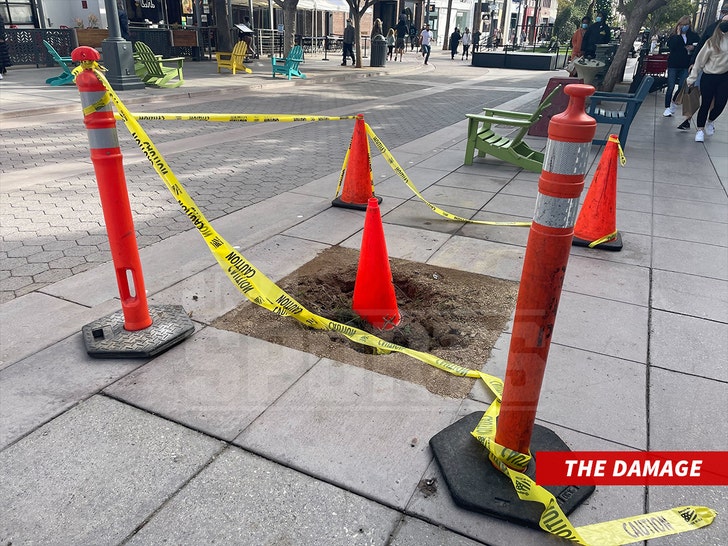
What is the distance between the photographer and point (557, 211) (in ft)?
5.97

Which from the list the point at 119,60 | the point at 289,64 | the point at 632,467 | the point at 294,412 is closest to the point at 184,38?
the point at 289,64

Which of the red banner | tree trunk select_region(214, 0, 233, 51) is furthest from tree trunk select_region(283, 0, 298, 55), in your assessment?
the red banner

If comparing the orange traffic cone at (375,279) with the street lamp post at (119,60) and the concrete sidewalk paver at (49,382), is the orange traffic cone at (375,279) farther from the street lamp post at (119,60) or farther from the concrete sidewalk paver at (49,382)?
the street lamp post at (119,60)

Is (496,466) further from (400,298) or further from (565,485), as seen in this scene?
(400,298)

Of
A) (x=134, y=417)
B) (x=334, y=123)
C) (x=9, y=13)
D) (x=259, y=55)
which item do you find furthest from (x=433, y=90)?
(x=134, y=417)

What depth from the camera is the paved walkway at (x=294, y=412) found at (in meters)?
2.12

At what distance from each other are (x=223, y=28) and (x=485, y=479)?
79.9ft

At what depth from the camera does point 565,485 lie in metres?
2.30

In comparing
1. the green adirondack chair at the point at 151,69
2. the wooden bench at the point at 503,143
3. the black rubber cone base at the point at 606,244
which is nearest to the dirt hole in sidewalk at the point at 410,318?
the black rubber cone base at the point at 606,244

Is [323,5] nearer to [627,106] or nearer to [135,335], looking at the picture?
[627,106]

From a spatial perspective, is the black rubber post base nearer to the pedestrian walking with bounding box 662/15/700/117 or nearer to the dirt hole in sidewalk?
the dirt hole in sidewalk

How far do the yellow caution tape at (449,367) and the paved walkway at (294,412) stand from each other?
0.07 meters

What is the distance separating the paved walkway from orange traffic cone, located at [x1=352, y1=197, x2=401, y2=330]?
63 cm

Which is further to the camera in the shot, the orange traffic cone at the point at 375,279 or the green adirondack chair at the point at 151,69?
the green adirondack chair at the point at 151,69
